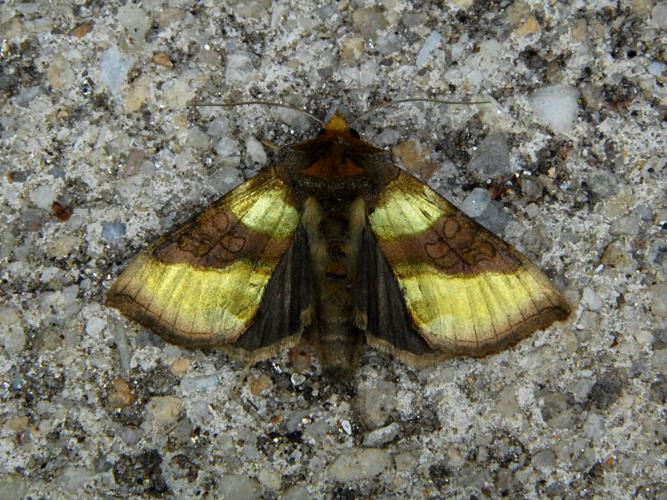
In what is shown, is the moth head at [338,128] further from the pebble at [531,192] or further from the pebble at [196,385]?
the pebble at [196,385]

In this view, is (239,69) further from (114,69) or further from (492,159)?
(492,159)

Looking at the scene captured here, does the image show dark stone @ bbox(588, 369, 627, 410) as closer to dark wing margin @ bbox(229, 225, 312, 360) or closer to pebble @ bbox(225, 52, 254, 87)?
dark wing margin @ bbox(229, 225, 312, 360)

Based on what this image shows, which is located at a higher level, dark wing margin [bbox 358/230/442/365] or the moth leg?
the moth leg

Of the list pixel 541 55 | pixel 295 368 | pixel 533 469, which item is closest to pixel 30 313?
pixel 295 368

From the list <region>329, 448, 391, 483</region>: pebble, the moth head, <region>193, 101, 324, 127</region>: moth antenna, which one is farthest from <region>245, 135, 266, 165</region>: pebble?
<region>329, 448, 391, 483</region>: pebble

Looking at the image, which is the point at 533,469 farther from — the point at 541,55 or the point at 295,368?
the point at 541,55

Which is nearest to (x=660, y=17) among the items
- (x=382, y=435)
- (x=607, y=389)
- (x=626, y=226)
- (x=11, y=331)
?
(x=626, y=226)
